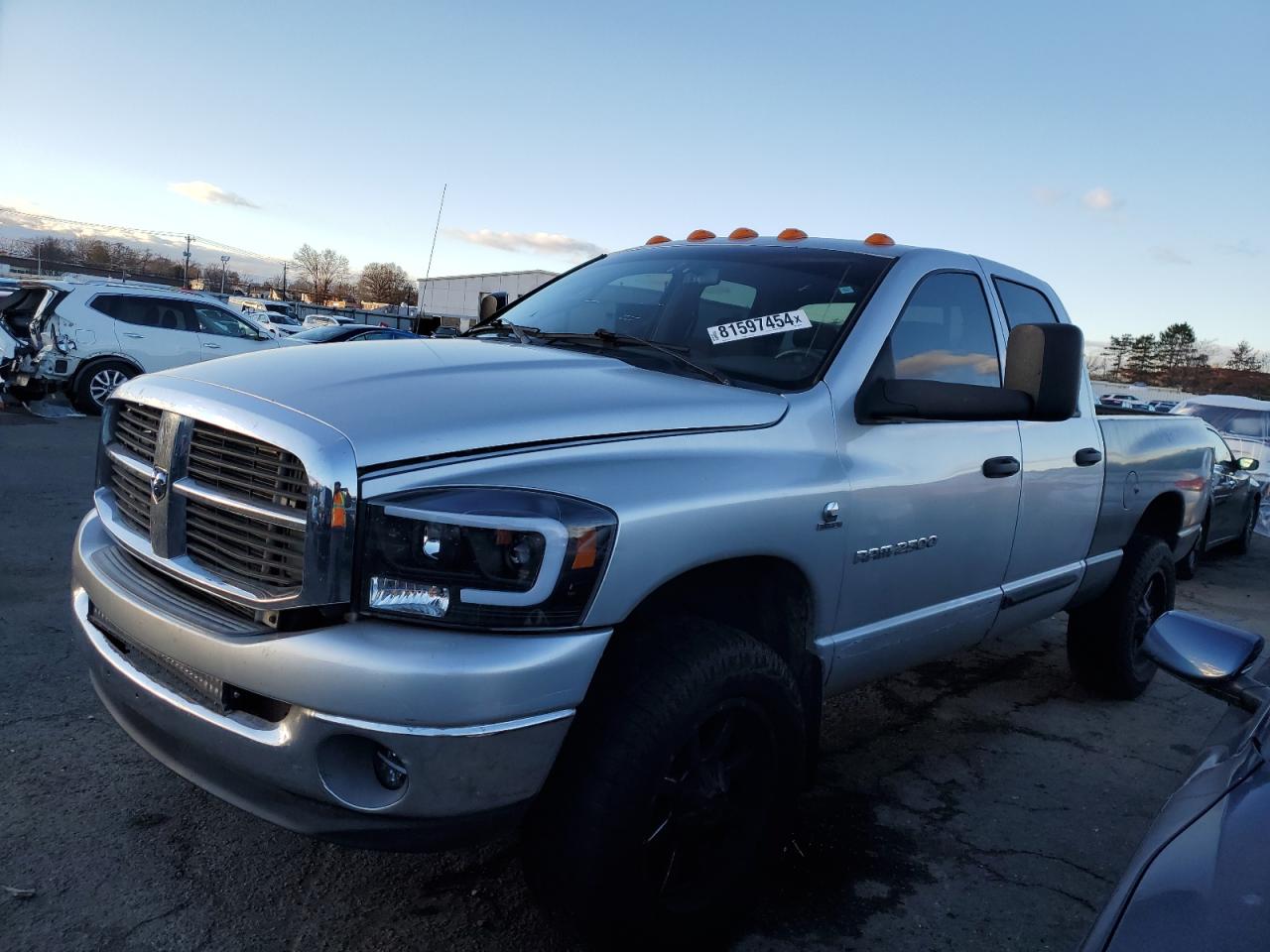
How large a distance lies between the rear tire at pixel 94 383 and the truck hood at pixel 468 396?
36.6ft

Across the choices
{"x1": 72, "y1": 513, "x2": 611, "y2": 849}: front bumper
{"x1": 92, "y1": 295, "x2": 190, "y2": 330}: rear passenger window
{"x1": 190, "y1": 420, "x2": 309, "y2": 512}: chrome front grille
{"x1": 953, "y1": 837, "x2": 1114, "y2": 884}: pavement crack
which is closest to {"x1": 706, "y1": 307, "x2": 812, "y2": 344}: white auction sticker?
{"x1": 72, "y1": 513, "x2": 611, "y2": 849}: front bumper

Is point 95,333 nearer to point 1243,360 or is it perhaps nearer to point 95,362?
point 95,362

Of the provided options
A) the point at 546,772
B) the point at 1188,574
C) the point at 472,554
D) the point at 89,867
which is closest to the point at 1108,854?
the point at 546,772

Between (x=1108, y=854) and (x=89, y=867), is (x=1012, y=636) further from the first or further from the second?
(x=89, y=867)

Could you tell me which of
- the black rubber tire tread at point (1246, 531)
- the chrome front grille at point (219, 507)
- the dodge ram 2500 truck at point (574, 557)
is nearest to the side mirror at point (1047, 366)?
the dodge ram 2500 truck at point (574, 557)

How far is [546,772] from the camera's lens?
1.95m

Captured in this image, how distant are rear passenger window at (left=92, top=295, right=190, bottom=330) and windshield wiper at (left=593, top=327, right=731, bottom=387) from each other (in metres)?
11.5

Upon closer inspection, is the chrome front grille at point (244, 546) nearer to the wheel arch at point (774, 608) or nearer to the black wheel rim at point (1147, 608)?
the wheel arch at point (774, 608)

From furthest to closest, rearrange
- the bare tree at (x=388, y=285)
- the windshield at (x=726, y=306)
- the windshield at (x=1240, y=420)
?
the bare tree at (x=388, y=285), the windshield at (x=1240, y=420), the windshield at (x=726, y=306)

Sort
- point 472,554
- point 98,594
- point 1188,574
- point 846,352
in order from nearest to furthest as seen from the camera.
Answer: point 472,554 → point 98,594 → point 846,352 → point 1188,574

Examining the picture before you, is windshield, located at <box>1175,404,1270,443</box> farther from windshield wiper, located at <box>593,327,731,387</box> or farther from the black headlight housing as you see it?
the black headlight housing

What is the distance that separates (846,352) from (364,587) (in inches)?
63.7

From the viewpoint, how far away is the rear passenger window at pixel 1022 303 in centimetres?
377

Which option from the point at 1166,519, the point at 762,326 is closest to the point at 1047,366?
the point at 762,326
